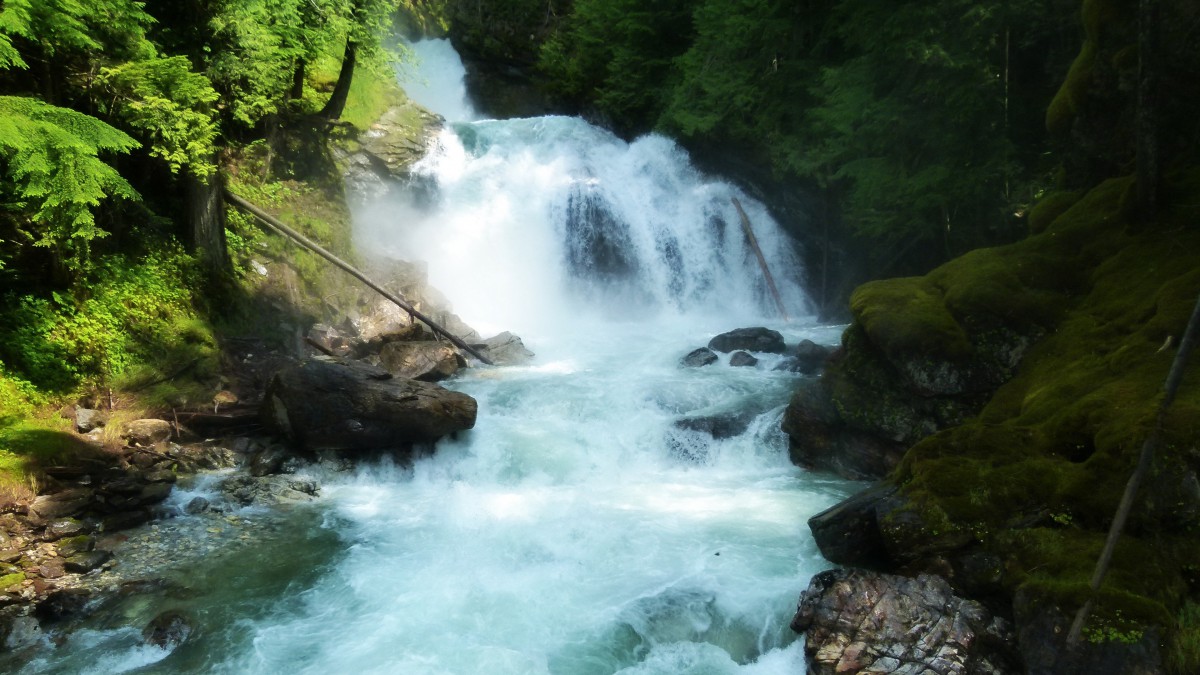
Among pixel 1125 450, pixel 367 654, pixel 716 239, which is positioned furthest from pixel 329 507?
pixel 716 239

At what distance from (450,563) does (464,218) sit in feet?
45.5

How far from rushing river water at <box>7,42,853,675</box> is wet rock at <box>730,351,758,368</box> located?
0.25m

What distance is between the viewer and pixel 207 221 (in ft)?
39.6

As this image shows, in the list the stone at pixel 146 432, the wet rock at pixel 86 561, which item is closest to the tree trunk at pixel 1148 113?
the wet rock at pixel 86 561

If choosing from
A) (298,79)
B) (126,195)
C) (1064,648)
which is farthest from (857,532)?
(298,79)

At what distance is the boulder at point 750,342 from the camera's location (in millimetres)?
15297

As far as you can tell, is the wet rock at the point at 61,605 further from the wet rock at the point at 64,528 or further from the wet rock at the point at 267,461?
the wet rock at the point at 267,461

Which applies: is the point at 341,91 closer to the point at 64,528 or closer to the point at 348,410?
the point at 348,410

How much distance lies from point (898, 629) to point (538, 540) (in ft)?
14.6

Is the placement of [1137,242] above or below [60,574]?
above

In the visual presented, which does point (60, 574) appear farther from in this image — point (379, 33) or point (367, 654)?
point (379, 33)

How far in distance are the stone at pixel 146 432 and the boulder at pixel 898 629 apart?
9.07m

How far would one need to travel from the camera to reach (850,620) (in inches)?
226

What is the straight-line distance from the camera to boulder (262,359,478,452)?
10430 mm
